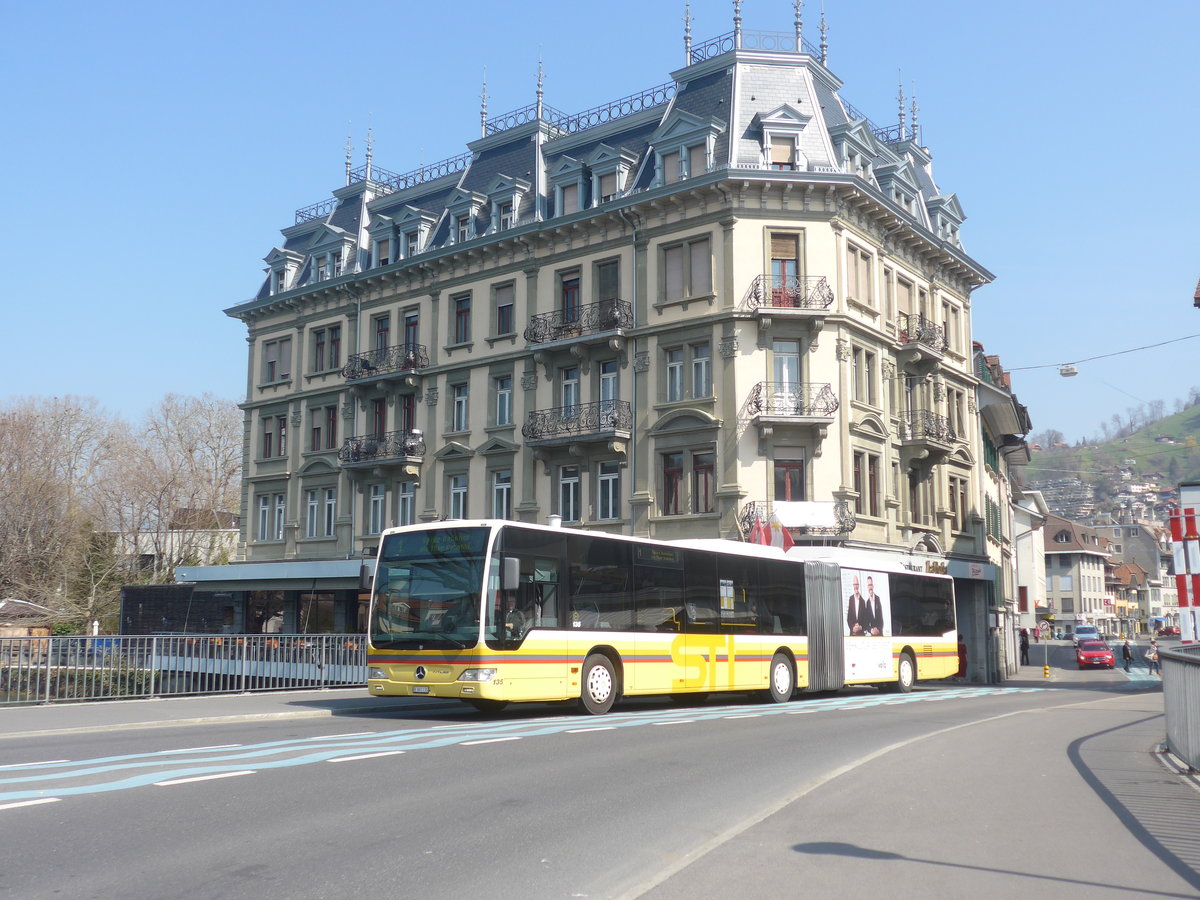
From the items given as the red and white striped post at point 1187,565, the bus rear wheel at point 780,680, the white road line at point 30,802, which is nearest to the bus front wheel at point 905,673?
the bus rear wheel at point 780,680

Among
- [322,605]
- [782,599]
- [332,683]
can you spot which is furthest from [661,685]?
[322,605]

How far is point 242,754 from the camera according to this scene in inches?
481

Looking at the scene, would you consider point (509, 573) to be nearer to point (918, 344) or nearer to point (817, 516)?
point (817, 516)

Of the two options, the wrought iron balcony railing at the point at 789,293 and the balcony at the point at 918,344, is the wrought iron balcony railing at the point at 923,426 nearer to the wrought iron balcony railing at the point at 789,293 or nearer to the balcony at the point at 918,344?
the balcony at the point at 918,344

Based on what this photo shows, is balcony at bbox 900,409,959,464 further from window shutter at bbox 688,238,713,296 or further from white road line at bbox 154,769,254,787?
white road line at bbox 154,769,254,787

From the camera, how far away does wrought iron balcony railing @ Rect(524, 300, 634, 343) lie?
117 ft

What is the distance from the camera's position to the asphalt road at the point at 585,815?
21.4ft

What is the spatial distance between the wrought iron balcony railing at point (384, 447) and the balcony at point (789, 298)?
1363cm

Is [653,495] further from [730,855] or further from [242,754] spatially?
[730,855]

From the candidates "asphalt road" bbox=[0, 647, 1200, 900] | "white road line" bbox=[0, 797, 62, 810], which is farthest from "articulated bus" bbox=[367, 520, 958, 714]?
"white road line" bbox=[0, 797, 62, 810]

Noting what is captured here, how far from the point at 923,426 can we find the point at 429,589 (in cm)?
2522

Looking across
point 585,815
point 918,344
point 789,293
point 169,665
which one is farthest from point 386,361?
point 585,815

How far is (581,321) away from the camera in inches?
1451

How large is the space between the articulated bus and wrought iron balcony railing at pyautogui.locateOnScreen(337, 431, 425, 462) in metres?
18.5
